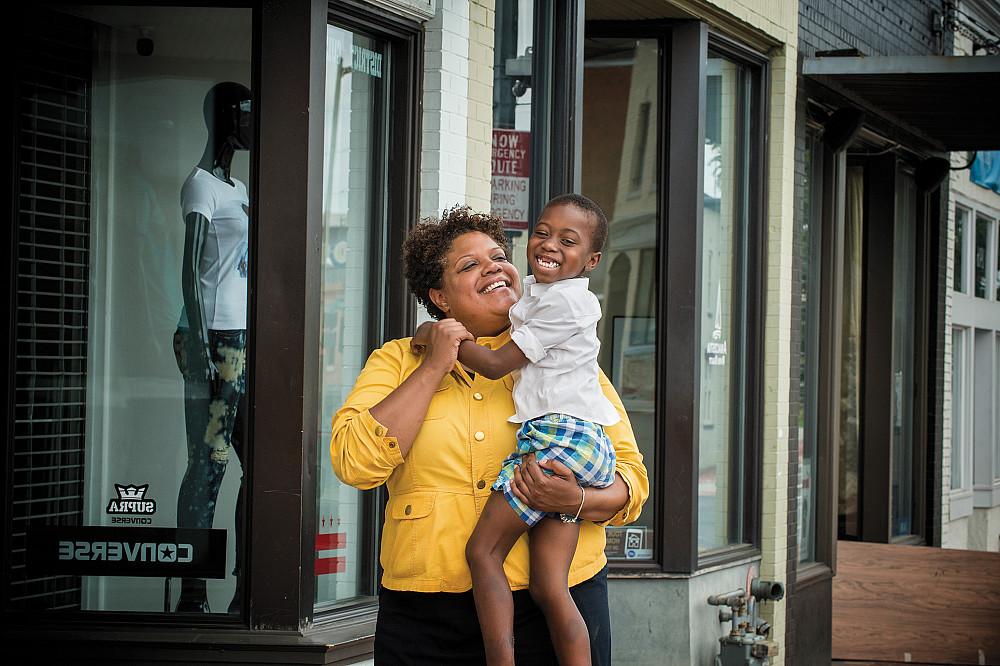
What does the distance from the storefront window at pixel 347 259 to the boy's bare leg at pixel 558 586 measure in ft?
7.17

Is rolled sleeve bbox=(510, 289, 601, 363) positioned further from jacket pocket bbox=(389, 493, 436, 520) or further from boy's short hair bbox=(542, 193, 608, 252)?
jacket pocket bbox=(389, 493, 436, 520)

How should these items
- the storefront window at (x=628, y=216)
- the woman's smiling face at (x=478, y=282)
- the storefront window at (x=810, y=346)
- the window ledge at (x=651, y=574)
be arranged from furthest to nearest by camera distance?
the storefront window at (x=810, y=346), the storefront window at (x=628, y=216), the window ledge at (x=651, y=574), the woman's smiling face at (x=478, y=282)

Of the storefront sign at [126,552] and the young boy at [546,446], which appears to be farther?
the storefront sign at [126,552]

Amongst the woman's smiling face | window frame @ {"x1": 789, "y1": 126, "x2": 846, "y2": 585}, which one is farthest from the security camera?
window frame @ {"x1": 789, "y1": 126, "x2": 846, "y2": 585}

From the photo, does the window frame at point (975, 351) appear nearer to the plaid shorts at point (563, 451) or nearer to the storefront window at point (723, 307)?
the storefront window at point (723, 307)

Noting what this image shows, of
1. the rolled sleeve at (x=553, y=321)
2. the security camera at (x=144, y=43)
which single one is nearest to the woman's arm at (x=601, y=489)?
the rolled sleeve at (x=553, y=321)

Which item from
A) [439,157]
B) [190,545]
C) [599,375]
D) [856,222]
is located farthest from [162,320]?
[856,222]

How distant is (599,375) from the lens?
11.7 feet

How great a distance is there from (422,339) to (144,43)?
2695 millimetres

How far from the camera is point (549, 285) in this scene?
3.57 m

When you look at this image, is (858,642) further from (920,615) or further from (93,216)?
(93,216)

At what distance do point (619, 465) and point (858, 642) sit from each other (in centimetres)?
650

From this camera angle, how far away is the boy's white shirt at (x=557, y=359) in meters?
3.35

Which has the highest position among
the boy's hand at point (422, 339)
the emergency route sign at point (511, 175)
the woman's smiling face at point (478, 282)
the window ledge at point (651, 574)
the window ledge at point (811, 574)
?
the emergency route sign at point (511, 175)
